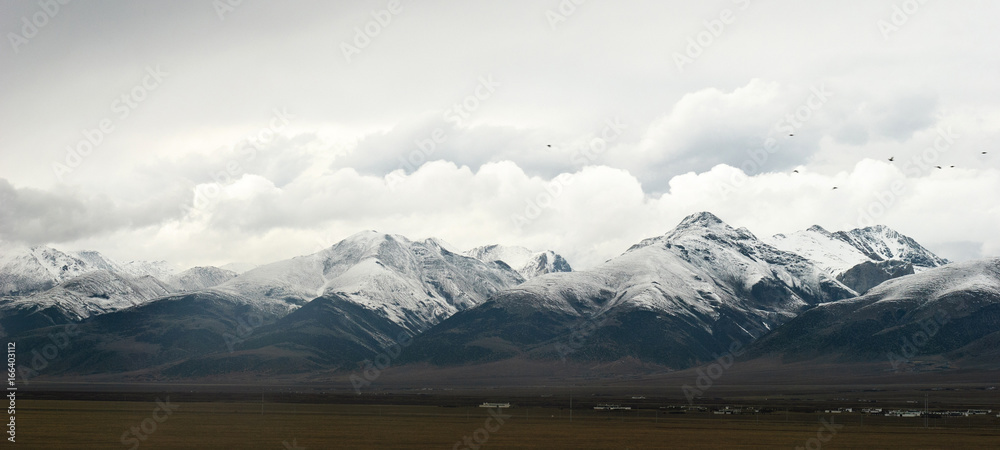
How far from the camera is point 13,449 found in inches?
3642

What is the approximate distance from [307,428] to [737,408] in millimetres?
100298

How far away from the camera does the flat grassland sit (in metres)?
106

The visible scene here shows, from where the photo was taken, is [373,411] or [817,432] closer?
[817,432]

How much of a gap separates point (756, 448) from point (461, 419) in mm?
58489

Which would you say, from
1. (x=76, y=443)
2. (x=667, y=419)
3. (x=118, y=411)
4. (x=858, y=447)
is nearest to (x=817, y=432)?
(x=858, y=447)

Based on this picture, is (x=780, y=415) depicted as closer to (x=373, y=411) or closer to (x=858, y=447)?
(x=858, y=447)

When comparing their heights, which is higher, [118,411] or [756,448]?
[118,411]

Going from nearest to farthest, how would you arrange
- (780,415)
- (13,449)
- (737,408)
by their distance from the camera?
(13,449)
(780,415)
(737,408)

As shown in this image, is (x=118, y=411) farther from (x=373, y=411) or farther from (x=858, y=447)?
(x=858, y=447)

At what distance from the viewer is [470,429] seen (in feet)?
422

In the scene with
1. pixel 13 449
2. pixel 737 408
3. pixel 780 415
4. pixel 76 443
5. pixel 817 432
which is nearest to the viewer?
pixel 13 449

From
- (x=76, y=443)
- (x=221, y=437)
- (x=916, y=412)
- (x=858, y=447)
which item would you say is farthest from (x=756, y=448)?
(x=916, y=412)

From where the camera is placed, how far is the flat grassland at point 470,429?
106 meters

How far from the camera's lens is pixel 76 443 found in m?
101
